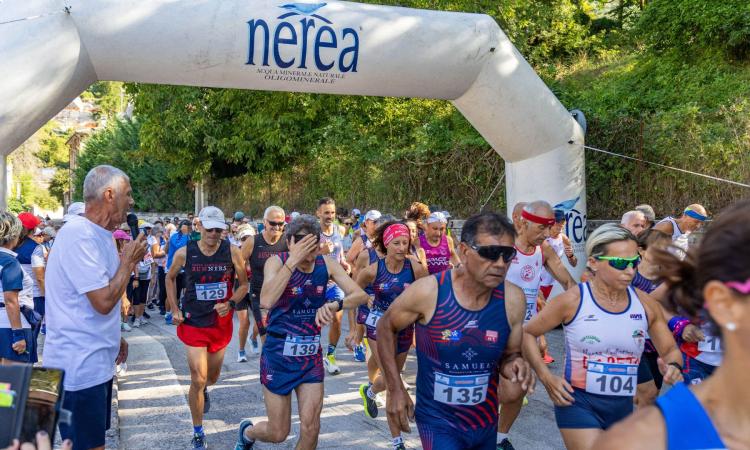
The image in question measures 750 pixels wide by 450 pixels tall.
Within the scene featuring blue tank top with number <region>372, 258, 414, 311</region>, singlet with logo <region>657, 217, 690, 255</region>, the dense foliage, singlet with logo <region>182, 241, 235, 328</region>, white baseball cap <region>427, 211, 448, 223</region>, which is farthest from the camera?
the dense foliage

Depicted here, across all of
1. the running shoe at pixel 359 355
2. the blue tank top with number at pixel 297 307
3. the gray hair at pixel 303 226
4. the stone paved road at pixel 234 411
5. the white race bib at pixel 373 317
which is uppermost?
the gray hair at pixel 303 226

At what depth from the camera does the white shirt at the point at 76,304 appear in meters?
3.55

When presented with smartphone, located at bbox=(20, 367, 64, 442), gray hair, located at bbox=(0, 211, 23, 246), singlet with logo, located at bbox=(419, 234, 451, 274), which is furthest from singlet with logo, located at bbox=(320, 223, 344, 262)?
smartphone, located at bbox=(20, 367, 64, 442)

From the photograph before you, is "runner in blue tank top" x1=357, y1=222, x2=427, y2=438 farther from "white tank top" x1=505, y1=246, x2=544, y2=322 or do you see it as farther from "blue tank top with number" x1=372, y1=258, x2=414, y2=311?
"white tank top" x1=505, y1=246, x2=544, y2=322

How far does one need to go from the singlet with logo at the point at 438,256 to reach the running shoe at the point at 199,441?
3393mm

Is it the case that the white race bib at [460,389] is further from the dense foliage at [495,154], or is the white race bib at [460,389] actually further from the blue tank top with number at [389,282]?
the dense foliage at [495,154]

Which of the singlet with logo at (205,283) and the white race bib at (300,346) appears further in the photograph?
the singlet with logo at (205,283)

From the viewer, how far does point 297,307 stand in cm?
476

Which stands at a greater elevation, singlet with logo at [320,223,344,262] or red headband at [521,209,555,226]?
red headband at [521,209,555,226]

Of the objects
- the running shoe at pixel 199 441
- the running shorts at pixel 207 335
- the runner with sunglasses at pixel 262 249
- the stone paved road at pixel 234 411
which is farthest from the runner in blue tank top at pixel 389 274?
the runner with sunglasses at pixel 262 249

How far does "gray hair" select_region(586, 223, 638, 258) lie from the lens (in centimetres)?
384

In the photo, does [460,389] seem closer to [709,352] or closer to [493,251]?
[493,251]

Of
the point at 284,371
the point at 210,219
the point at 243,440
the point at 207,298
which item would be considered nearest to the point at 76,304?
the point at 284,371

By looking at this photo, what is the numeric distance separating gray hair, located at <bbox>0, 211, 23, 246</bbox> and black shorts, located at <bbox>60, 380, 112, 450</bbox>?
2.41 m
